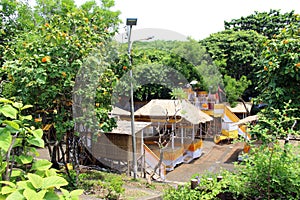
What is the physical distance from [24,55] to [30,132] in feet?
12.8

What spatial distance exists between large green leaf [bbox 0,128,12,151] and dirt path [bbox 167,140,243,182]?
6.73 meters

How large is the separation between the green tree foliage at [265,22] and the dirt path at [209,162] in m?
10.9

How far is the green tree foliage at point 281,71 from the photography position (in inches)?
135

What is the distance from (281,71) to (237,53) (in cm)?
1451

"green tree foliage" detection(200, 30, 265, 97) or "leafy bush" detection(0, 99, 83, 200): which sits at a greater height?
"green tree foliage" detection(200, 30, 265, 97)

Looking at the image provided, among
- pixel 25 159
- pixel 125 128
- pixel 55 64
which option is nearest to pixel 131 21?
pixel 55 64

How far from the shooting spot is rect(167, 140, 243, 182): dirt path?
8.38 metres

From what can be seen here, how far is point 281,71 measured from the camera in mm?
3539

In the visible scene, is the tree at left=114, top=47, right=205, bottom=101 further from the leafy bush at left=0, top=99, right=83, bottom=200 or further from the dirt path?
the leafy bush at left=0, top=99, right=83, bottom=200

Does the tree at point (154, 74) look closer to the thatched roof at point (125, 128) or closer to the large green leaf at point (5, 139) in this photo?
the thatched roof at point (125, 128)

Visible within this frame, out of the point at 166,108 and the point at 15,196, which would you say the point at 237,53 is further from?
the point at 15,196

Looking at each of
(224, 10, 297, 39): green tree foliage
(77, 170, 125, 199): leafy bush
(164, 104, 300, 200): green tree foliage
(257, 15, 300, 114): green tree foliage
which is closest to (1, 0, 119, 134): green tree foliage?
(77, 170, 125, 199): leafy bush

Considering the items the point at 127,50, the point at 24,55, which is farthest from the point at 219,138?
the point at 24,55

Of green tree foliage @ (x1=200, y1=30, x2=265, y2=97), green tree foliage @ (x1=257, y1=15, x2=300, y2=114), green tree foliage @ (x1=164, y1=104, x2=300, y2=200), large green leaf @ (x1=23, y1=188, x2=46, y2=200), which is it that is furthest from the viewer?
green tree foliage @ (x1=200, y1=30, x2=265, y2=97)
